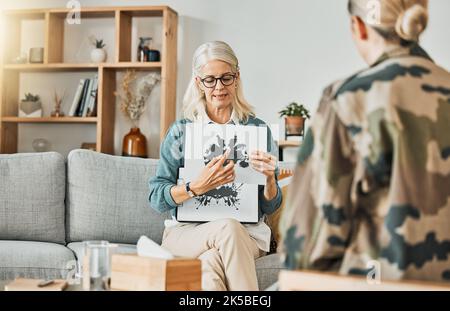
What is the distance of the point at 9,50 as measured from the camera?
13.9 feet

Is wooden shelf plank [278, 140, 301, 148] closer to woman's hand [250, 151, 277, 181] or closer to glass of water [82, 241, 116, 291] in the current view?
woman's hand [250, 151, 277, 181]

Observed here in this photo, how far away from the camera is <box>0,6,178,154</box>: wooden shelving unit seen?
3965 mm

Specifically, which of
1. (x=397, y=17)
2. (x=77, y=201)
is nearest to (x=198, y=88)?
(x=77, y=201)

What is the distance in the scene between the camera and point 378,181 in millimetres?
923

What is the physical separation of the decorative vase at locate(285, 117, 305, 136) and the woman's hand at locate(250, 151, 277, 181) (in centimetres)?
167

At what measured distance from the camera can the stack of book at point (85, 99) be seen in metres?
4.06

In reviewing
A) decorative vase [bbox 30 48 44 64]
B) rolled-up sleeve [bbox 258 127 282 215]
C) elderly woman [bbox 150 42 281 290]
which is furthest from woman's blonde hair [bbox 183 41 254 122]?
decorative vase [bbox 30 48 44 64]

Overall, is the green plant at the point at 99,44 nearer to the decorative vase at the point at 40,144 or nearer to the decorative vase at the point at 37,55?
the decorative vase at the point at 37,55

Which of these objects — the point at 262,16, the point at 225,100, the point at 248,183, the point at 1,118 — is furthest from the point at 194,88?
the point at 1,118

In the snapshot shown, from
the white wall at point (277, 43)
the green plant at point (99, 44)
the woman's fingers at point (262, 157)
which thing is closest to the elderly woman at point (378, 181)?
the woman's fingers at point (262, 157)

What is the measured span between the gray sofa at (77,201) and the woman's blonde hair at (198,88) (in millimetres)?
435

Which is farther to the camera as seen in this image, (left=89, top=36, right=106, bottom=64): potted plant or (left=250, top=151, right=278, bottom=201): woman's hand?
(left=89, top=36, right=106, bottom=64): potted plant

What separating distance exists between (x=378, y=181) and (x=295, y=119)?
2693mm

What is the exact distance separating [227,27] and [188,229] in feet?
7.38
